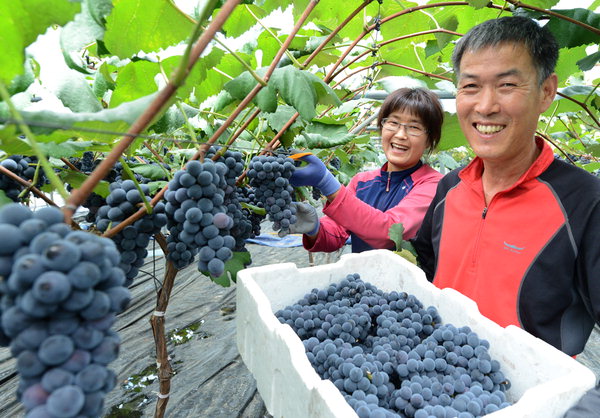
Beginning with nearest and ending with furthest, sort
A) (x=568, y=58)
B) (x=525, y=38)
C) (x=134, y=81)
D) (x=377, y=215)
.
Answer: (x=134, y=81), (x=525, y=38), (x=568, y=58), (x=377, y=215)

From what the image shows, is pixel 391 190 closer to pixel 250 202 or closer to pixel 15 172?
pixel 250 202

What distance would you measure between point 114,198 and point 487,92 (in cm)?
113

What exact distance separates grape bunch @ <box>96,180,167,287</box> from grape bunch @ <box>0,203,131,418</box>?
325mm

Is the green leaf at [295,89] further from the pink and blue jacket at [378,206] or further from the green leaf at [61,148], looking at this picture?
the pink and blue jacket at [378,206]

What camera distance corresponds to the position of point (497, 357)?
928mm

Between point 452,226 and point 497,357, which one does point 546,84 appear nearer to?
point 452,226

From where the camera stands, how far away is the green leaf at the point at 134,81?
0.82 metres

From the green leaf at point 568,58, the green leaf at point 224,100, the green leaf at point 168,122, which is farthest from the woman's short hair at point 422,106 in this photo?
the green leaf at point 168,122

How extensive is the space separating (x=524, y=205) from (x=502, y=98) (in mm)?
366

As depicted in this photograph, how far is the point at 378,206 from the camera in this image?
215 cm

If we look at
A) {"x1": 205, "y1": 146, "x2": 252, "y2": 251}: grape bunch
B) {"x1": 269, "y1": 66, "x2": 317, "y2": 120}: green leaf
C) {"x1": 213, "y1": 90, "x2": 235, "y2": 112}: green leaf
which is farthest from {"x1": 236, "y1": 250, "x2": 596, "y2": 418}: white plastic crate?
{"x1": 213, "y1": 90, "x2": 235, "y2": 112}: green leaf

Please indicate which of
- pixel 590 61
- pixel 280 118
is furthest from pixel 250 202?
pixel 590 61

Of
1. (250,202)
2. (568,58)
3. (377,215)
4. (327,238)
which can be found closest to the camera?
(250,202)

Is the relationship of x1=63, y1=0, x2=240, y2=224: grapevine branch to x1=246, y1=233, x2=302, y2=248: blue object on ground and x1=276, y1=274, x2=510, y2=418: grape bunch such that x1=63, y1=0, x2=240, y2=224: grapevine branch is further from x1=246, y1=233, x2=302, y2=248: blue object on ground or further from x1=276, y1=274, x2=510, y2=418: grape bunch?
x1=246, y1=233, x2=302, y2=248: blue object on ground
